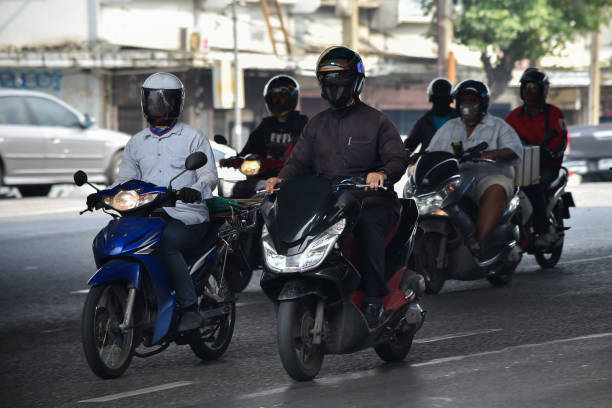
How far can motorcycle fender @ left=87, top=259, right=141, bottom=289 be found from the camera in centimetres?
625

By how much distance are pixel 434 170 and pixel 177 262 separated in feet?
10.9

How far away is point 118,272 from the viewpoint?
6.30 m

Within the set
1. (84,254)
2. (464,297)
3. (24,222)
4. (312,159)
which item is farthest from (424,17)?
(312,159)

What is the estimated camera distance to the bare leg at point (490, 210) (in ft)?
32.2

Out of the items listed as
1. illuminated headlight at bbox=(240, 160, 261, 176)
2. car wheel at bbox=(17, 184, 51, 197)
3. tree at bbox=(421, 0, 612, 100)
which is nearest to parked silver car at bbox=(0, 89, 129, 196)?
car wheel at bbox=(17, 184, 51, 197)

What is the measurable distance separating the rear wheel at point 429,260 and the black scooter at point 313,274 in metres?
3.14

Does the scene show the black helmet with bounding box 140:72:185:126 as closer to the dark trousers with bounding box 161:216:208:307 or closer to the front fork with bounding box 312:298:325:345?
the dark trousers with bounding box 161:216:208:307

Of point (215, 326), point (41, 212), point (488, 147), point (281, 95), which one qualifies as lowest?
point (41, 212)

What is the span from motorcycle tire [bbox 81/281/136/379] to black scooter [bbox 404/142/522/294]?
10.7ft

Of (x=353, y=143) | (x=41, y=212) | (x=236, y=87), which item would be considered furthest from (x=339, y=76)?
(x=236, y=87)

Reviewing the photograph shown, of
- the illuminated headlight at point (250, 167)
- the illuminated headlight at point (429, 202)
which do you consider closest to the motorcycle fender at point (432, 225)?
the illuminated headlight at point (429, 202)

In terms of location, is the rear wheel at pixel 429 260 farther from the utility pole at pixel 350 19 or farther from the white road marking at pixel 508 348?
the utility pole at pixel 350 19

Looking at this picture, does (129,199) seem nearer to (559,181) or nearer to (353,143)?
(353,143)

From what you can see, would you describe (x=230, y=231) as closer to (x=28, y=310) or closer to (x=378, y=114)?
(x=378, y=114)
